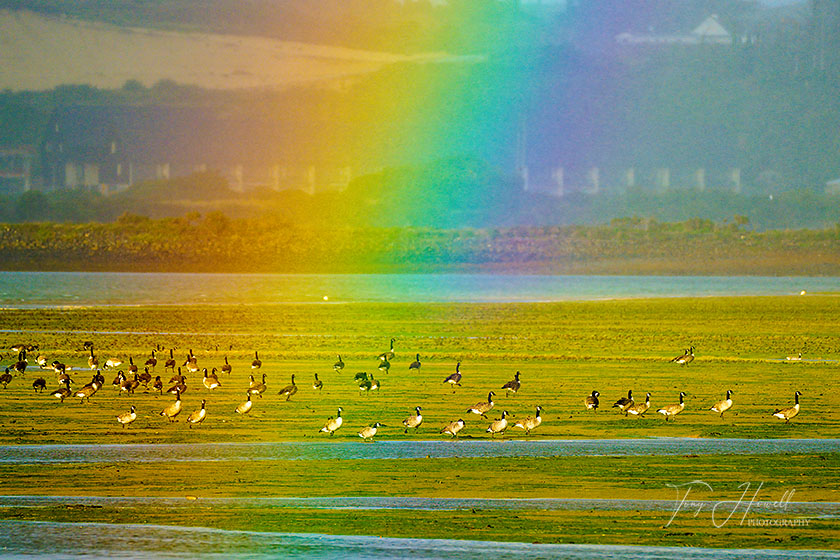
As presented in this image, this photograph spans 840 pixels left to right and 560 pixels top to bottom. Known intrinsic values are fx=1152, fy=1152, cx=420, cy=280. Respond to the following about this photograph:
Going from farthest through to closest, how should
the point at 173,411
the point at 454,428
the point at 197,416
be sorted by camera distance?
the point at 173,411 < the point at 197,416 < the point at 454,428

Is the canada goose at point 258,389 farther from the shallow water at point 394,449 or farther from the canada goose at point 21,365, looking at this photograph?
the canada goose at point 21,365

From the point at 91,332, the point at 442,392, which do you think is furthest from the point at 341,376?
the point at 91,332

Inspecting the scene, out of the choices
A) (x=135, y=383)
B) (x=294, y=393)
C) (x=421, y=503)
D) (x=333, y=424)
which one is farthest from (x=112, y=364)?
(x=421, y=503)

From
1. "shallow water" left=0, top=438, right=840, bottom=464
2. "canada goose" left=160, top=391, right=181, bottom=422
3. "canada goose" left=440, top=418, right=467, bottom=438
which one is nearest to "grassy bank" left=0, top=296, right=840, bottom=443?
"canada goose" left=160, top=391, right=181, bottom=422

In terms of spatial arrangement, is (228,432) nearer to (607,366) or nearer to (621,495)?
(621,495)

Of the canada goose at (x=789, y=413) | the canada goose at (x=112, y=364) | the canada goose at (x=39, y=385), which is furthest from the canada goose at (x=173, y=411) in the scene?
the canada goose at (x=789, y=413)

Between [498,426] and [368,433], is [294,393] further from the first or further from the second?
[498,426]

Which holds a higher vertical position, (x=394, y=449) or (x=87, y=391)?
(x=87, y=391)

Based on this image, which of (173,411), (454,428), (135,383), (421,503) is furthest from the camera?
(135,383)
